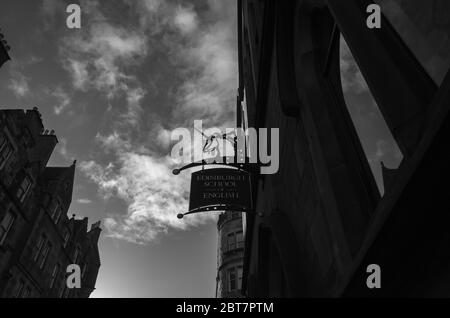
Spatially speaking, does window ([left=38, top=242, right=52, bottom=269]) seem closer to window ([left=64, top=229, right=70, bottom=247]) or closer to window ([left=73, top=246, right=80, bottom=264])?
window ([left=64, top=229, right=70, bottom=247])

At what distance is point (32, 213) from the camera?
27875 millimetres

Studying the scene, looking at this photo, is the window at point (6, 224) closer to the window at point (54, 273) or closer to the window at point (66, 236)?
the window at point (54, 273)

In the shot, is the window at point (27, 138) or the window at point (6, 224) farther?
the window at point (27, 138)

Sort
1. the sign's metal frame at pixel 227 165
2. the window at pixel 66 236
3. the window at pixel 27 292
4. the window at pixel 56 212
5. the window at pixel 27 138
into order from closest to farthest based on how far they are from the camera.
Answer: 1. the sign's metal frame at pixel 227 165
2. the window at pixel 27 138
3. the window at pixel 27 292
4. the window at pixel 56 212
5. the window at pixel 66 236

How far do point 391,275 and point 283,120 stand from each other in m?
4.26

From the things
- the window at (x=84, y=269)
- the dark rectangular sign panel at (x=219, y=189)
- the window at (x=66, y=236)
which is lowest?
the dark rectangular sign panel at (x=219, y=189)

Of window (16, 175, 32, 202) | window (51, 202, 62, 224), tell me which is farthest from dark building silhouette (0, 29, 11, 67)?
window (51, 202, 62, 224)

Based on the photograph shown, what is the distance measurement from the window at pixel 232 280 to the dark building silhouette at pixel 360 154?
31.5 meters

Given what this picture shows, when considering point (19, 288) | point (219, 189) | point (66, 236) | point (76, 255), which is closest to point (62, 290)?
point (76, 255)

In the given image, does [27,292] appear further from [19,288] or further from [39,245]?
[39,245]

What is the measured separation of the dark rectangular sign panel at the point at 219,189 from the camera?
855 cm

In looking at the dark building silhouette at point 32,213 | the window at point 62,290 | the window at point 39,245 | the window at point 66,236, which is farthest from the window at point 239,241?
the window at point 39,245

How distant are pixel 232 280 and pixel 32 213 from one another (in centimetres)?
2211

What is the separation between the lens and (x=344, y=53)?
167 inches
